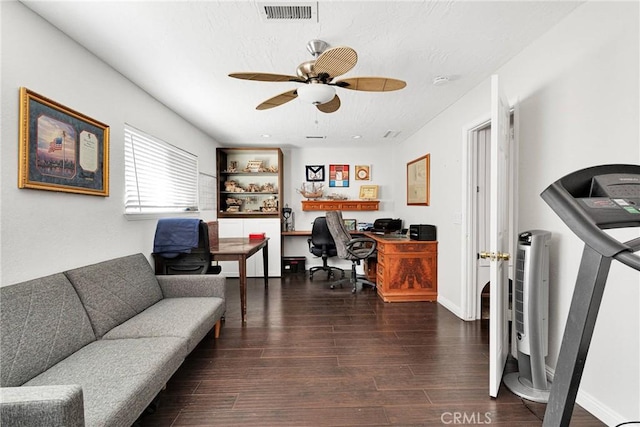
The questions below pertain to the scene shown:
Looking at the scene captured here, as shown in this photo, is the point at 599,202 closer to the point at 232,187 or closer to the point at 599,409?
the point at 599,409

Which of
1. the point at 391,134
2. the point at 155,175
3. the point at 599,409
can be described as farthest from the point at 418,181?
the point at 155,175

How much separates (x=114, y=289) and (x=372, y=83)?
7.91 ft

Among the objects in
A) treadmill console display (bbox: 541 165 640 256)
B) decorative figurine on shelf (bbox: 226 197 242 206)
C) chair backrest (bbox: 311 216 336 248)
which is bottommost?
chair backrest (bbox: 311 216 336 248)

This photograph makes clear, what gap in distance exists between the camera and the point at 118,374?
4.48ft

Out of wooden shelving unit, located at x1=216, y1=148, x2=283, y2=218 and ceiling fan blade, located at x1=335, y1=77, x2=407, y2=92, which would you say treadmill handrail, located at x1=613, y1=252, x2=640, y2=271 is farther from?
wooden shelving unit, located at x1=216, y1=148, x2=283, y2=218

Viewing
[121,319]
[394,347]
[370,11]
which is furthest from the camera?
[394,347]

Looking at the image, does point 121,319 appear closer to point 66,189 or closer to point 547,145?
point 66,189

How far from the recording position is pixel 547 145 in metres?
1.95

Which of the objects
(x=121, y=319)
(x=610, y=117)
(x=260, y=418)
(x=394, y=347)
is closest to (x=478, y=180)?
(x=610, y=117)

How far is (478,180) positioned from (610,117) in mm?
1528

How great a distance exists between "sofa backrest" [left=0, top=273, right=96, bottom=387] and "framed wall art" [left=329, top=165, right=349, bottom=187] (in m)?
4.41

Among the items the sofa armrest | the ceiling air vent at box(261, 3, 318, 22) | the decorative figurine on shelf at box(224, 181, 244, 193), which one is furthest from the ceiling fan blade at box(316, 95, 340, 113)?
the decorative figurine on shelf at box(224, 181, 244, 193)

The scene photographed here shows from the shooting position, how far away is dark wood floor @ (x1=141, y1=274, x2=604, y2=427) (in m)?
1.64

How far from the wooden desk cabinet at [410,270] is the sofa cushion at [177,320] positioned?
7.03 feet
